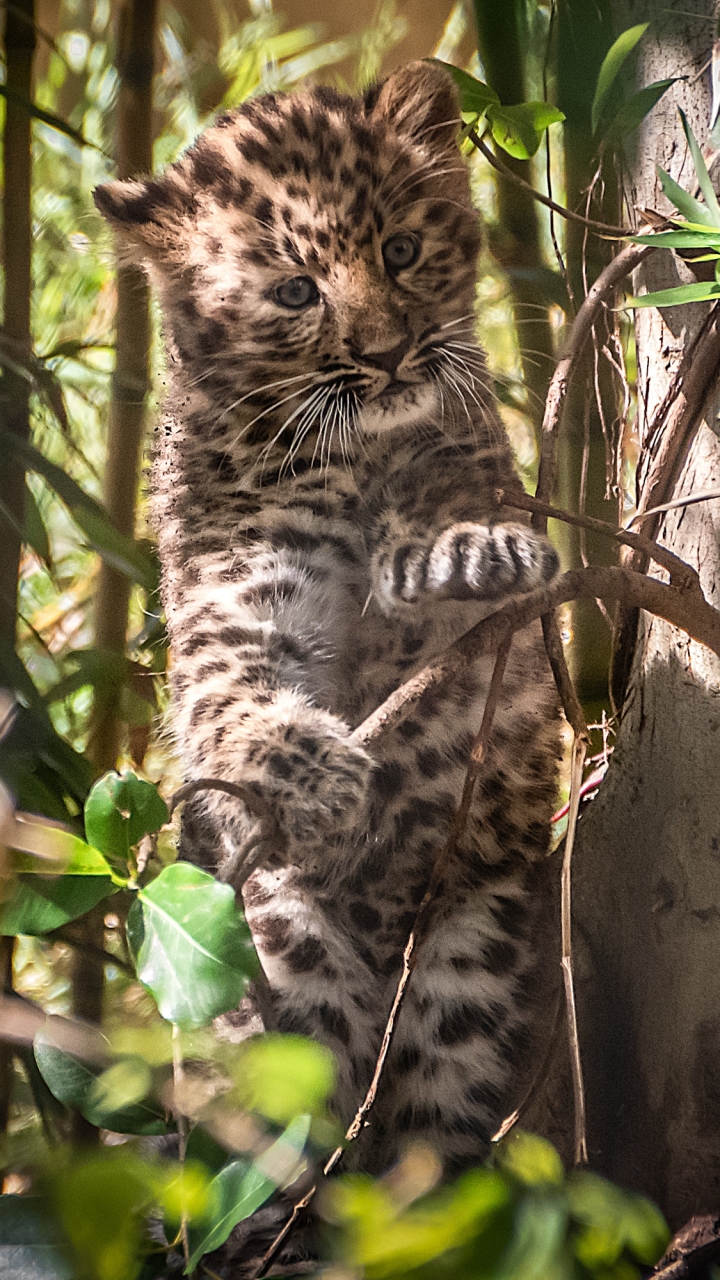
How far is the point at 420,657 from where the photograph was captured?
1.26m

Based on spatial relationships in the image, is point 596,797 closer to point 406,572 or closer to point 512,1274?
point 406,572

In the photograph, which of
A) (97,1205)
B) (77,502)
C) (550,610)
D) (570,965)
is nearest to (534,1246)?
(97,1205)

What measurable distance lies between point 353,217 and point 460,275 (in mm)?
159

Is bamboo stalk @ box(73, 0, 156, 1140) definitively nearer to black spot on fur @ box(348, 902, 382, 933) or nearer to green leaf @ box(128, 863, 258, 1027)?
black spot on fur @ box(348, 902, 382, 933)

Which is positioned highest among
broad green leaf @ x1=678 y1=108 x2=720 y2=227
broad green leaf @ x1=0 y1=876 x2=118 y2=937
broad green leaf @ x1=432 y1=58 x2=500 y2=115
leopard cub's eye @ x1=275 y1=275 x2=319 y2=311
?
broad green leaf @ x1=432 y1=58 x2=500 y2=115

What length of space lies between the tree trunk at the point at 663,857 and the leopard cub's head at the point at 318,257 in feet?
0.87

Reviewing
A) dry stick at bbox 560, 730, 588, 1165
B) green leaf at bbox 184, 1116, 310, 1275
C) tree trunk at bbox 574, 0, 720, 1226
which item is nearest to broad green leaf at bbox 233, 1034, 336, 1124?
green leaf at bbox 184, 1116, 310, 1275

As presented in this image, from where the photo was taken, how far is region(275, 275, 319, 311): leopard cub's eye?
130 centimetres

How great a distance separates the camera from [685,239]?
0.85 meters

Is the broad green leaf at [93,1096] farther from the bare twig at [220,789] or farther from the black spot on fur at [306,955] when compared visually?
the black spot on fur at [306,955]

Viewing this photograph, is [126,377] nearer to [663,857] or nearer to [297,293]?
[297,293]

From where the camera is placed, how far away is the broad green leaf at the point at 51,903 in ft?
2.44

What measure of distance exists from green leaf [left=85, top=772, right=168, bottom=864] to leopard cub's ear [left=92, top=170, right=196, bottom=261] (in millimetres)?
844

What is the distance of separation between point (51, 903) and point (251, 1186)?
0.72ft
